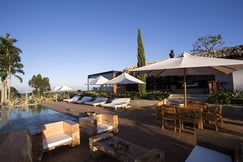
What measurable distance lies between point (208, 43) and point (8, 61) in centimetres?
3511

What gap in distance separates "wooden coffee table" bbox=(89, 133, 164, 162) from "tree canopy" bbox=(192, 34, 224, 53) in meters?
28.3

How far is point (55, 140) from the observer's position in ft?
10.8

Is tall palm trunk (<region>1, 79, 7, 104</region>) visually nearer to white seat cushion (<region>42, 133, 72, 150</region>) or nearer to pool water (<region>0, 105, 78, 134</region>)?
pool water (<region>0, 105, 78, 134</region>)

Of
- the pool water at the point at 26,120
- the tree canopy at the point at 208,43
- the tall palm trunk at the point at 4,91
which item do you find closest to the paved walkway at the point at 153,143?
the pool water at the point at 26,120

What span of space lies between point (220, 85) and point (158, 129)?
8675 millimetres

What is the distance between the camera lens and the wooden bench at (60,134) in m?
3.21

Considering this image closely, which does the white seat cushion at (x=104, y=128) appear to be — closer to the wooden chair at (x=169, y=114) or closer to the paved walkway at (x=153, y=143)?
the paved walkway at (x=153, y=143)

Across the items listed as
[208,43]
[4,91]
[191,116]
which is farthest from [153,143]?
[208,43]

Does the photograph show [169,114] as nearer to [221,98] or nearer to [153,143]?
[153,143]

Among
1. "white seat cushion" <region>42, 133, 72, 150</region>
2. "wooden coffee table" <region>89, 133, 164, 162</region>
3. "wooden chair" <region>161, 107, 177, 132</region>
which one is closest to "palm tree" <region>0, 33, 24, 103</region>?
"white seat cushion" <region>42, 133, 72, 150</region>

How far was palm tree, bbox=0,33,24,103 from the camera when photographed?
19.5 metres

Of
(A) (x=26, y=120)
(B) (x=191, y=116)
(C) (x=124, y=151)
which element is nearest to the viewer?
(C) (x=124, y=151)

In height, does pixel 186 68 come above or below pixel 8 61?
below

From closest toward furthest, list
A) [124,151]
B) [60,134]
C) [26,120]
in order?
[124,151] < [60,134] < [26,120]
